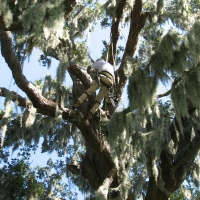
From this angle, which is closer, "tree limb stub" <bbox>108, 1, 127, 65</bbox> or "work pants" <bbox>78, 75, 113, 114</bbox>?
"work pants" <bbox>78, 75, 113, 114</bbox>

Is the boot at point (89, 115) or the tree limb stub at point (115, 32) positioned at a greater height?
the tree limb stub at point (115, 32)

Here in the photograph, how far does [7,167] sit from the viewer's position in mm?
6980

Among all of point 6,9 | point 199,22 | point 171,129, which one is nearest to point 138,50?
point 171,129

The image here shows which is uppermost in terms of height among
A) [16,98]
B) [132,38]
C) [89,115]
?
[132,38]

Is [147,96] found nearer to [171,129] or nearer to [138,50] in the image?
[171,129]

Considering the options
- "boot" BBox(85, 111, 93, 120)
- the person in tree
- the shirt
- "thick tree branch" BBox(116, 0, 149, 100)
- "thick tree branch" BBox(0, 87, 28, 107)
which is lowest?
"boot" BBox(85, 111, 93, 120)

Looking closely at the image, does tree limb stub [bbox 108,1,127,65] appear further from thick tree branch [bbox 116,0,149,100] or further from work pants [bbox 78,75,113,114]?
work pants [bbox 78,75,113,114]

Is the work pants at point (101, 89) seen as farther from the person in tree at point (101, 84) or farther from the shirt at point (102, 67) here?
the shirt at point (102, 67)

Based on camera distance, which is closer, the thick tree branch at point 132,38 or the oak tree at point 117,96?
the oak tree at point 117,96

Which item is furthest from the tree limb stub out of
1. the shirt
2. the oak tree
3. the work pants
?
the work pants

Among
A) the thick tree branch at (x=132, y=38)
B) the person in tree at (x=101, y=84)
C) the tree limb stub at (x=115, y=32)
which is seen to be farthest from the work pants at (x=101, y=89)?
the tree limb stub at (x=115, y=32)

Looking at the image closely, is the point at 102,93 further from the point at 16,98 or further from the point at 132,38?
the point at 132,38

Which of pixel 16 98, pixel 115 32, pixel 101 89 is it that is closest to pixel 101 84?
pixel 101 89

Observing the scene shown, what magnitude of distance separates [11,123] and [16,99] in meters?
2.68
